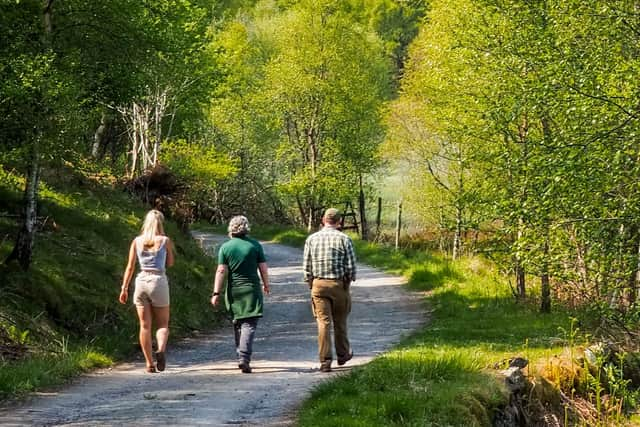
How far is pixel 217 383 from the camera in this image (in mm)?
10000

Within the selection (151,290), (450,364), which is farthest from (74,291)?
(450,364)

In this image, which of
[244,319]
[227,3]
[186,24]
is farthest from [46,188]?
[227,3]

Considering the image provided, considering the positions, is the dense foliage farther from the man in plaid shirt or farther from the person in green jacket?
the person in green jacket

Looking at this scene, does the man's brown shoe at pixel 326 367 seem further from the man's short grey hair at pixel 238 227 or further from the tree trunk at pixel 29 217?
the tree trunk at pixel 29 217

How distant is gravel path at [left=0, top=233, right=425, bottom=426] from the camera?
8.07m

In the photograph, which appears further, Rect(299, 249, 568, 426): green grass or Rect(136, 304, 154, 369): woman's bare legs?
Rect(136, 304, 154, 369): woman's bare legs

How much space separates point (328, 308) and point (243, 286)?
49.0 inches

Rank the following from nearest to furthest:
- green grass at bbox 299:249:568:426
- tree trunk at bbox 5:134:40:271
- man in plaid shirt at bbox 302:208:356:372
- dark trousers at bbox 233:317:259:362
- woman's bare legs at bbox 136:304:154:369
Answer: green grass at bbox 299:249:568:426 < woman's bare legs at bbox 136:304:154:369 < dark trousers at bbox 233:317:259:362 < man in plaid shirt at bbox 302:208:356:372 < tree trunk at bbox 5:134:40:271

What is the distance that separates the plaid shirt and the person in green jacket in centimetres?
75

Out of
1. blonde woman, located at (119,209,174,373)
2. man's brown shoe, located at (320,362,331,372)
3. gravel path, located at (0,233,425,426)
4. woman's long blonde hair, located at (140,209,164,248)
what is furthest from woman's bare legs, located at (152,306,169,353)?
man's brown shoe, located at (320,362,331,372)

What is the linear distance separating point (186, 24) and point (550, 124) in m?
11.2

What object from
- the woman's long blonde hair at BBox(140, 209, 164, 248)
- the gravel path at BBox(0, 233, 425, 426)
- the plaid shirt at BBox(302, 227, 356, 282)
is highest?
the woman's long blonde hair at BBox(140, 209, 164, 248)

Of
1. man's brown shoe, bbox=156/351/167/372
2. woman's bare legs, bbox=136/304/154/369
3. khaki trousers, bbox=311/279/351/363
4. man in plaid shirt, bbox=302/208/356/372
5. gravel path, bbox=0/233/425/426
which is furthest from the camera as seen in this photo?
man in plaid shirt, bbox=302/208/356/372

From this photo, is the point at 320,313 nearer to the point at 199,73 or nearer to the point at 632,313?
the point at 632,313
